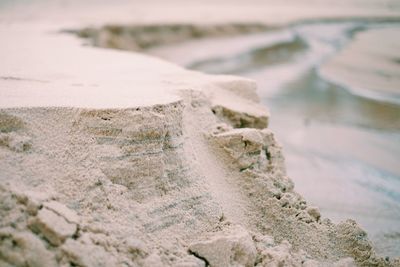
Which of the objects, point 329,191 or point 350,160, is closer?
point 329,191

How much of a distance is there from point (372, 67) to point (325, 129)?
2.81 metres

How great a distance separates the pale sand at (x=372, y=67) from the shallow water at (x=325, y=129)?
9.1 inches

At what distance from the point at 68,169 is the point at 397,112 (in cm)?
498

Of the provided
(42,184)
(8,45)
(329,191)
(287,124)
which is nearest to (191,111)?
(42,184)

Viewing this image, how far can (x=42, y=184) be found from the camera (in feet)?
6.30

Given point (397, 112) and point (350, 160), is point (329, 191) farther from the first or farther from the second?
point (397, 112)

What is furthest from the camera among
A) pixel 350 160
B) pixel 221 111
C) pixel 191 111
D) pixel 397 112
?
pixel 397 112

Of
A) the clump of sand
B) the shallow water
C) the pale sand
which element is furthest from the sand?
the pale sand

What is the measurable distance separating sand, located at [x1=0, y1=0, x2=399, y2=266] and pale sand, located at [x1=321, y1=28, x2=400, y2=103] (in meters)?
4.33

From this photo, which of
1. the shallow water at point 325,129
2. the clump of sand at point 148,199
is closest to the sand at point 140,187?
the clump of sand at point 148,199

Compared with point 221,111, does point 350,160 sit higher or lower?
lower

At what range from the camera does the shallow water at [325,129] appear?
3.50 m

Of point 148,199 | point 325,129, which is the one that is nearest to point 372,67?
point 325,129

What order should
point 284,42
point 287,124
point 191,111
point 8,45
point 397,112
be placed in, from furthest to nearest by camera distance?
point 284,42 → point 397,112 → point 287,124 → point 8,45 → point 191,111
